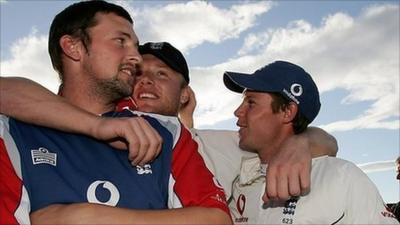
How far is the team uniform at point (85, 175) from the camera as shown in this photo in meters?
2.18

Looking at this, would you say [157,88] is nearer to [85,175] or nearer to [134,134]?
[85,175]

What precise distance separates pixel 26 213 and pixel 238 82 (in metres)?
2.49

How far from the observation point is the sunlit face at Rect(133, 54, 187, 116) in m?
4.00

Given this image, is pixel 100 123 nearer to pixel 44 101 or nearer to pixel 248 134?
pixel 44 101

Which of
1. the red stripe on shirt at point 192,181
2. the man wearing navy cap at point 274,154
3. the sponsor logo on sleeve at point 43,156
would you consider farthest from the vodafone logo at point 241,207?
the sponsor logo on sleeve at point 43,156

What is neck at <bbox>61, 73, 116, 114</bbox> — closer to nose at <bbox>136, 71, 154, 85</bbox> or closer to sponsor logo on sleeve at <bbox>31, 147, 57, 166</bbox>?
sponsor logo on sleeve at <bbox>31, 147, 57, 166</bbox>

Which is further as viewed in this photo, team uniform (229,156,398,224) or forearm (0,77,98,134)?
team uniform (229,156,398,224)

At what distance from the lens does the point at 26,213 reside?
2.11m

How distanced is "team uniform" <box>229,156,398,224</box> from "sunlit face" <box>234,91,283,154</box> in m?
0.61

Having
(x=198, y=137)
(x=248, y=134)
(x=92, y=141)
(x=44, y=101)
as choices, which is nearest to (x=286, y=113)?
(x=248, y=134)

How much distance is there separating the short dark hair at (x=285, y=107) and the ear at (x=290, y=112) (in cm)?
3

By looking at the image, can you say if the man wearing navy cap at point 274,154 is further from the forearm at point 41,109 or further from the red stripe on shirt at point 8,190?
the red stripe on shirt at point 8,190

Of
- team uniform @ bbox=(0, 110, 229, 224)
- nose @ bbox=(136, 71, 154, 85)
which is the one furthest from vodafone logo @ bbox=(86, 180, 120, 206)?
nose @ bbox=(136, 71, 154, 85)

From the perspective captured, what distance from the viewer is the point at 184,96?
14.8 ft
